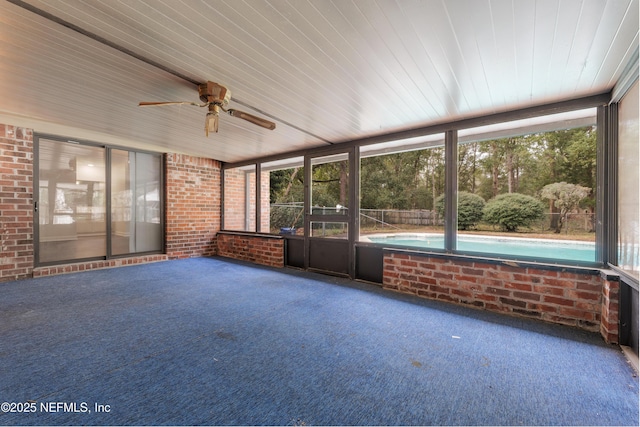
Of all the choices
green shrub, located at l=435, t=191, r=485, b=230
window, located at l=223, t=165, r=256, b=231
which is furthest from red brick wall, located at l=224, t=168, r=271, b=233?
green shrub, located at l=435, t=191, r=485, b=230

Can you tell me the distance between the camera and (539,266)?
9.21 ft

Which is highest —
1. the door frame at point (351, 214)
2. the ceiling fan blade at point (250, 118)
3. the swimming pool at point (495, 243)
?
the ceiling fan blade at point (250, 118)

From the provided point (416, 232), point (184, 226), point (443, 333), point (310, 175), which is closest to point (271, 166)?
point (310, 175)

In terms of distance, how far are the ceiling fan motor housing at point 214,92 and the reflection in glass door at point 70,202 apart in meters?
3.84

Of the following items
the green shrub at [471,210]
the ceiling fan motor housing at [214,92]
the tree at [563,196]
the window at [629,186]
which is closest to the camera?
the window at [629,186]

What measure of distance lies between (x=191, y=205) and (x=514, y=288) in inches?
245

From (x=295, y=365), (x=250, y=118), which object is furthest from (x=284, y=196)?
(x=295, y=365)

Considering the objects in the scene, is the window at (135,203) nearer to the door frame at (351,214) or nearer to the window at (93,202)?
the window at (93,202)

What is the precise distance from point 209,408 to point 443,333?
201 cm

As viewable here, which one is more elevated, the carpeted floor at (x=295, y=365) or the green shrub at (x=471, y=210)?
the green shrub at (x=471, y=210)

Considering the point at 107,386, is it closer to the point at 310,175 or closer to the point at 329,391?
the point at 329,391

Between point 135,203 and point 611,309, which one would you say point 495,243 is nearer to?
point 611,309

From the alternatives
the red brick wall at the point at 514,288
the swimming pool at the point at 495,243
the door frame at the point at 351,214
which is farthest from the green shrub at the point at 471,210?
the red brick wall at the point at 514,288

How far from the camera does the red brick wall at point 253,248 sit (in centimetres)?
548
